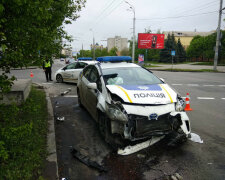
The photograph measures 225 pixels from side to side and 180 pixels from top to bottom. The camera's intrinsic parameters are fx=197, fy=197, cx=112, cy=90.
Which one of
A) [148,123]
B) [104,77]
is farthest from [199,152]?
[104,77]

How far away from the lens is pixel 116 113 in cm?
336

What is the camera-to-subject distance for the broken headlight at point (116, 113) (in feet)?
10.7

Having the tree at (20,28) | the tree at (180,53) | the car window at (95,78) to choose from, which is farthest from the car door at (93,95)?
the tree at (180,53)

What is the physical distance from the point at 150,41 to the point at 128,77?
34661 millimetres

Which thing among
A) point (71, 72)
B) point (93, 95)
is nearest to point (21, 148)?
point (93, 95)

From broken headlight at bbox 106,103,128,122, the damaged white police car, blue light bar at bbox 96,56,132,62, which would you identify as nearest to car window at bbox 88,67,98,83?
the damaged white police car

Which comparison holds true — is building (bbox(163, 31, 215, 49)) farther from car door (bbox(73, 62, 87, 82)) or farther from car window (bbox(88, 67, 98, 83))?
car window (bbox(88, 67, 98, 83))

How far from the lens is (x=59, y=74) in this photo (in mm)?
12609

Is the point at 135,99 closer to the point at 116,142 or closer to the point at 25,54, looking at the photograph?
the point at 116,142

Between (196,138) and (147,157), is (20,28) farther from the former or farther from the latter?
(196,138)

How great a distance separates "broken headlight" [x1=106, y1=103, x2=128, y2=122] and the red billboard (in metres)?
35.1

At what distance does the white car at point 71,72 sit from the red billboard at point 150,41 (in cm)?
2703

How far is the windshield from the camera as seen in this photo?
14.3ft

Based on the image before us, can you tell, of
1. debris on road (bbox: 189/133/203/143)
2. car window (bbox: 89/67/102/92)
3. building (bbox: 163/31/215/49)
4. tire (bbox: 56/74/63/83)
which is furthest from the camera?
building (bbox: 163/31/215/49)
